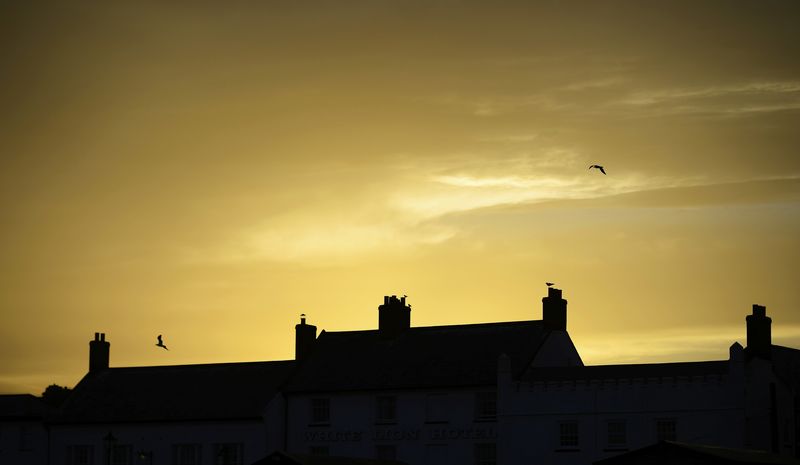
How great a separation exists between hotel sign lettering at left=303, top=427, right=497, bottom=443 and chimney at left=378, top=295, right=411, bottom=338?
25.3 feet

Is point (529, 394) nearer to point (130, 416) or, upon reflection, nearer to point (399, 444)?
point (399, 444)

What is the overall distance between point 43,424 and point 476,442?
29.6m

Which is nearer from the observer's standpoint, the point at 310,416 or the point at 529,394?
the point at 529,394

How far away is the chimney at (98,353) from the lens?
104938 mm

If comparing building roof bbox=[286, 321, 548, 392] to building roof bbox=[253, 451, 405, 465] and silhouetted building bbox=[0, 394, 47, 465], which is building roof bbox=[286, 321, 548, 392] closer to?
building roof bbox=[253, 451, 405, 465]

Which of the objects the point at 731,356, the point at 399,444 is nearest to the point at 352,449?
the point at 399,444

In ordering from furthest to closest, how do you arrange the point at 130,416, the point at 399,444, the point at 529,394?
1. the point at 130,416
2. the point at 399,444
3. the point at 529,394

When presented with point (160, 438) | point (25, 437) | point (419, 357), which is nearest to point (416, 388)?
point (419, 357)

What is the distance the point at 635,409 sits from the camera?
8125 centimetres

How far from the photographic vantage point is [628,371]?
83.4 meters

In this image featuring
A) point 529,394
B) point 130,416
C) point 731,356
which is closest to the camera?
point 731,356

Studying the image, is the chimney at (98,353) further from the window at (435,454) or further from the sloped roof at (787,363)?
the sloped roof at (787,363)

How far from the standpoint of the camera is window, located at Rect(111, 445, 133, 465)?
95375 millimetres

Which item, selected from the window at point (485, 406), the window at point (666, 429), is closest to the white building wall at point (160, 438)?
the window at point (485, 406)
